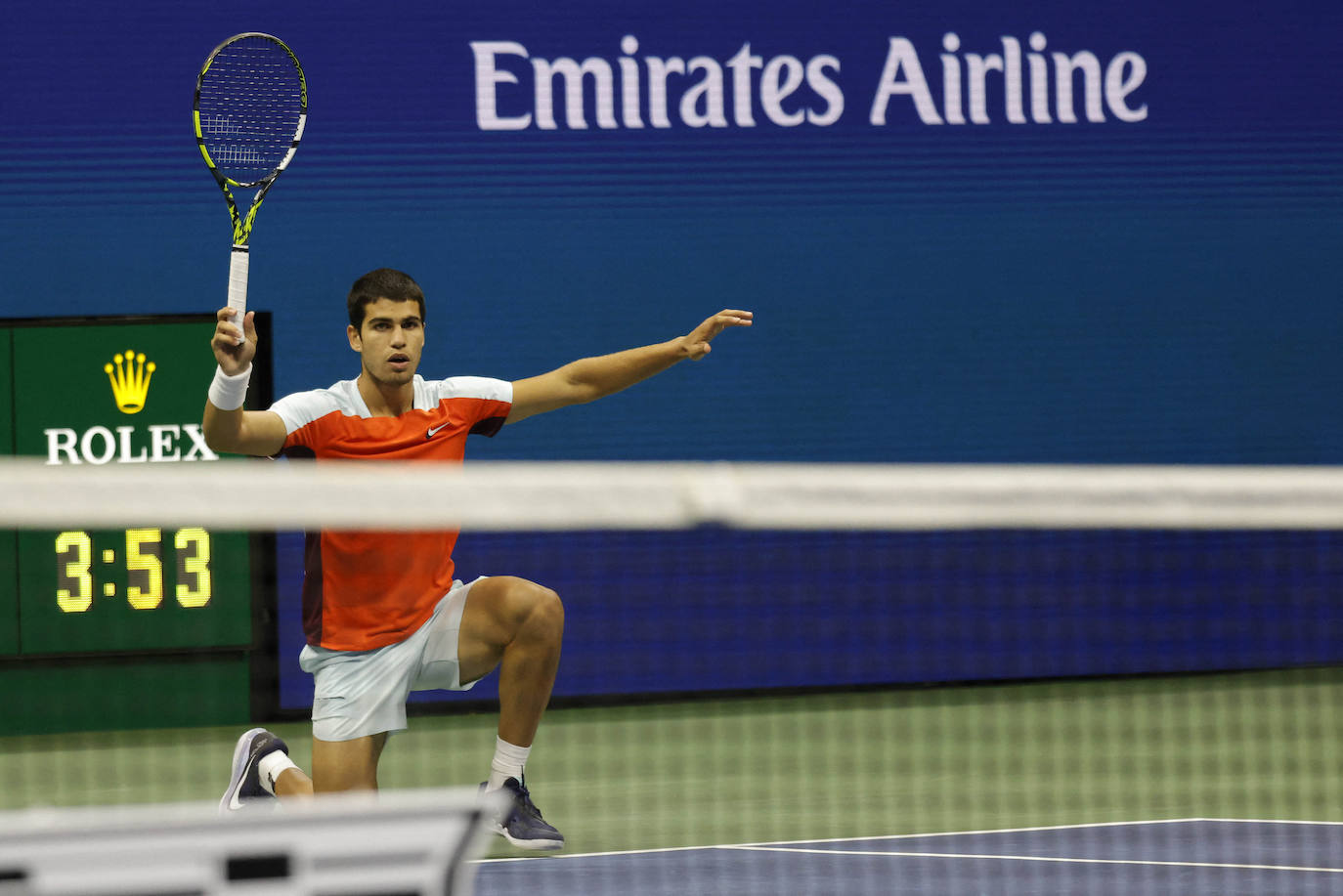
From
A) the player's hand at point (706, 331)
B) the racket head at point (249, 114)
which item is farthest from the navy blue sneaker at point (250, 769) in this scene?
the racket head at point (249, 114)

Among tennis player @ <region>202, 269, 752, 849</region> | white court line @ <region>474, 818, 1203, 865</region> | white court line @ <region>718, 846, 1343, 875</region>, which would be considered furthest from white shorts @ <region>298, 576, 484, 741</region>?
white court line @ <region>718, 846, 1343, 875</region>

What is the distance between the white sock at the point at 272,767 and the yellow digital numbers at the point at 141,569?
244cm

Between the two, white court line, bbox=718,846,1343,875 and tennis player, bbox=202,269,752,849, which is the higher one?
tennis player, bbox=202,269,752,849

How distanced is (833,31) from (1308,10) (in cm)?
215

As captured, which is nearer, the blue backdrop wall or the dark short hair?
the dark short hair

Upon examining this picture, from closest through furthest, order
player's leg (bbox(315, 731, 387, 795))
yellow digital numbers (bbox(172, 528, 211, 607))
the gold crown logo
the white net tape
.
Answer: the white net tape < player's leg (bbox(315, 731, 387, 795)) < yellow digital numbers (bbox(172, 528, 211, 607)) < the gold crown logo

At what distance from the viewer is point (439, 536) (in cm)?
470

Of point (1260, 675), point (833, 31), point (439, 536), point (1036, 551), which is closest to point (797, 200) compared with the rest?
point (833, 31)

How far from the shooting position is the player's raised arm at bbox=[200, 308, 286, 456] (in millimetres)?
4094

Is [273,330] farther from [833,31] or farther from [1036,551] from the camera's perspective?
[1036,551]

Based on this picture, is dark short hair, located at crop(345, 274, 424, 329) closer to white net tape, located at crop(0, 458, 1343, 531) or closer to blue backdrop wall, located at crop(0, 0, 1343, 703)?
white net tape, located at crop(0, 458, 1343, 531)

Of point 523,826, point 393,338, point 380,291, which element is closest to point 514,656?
point 523,826

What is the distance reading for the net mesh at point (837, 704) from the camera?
521cm

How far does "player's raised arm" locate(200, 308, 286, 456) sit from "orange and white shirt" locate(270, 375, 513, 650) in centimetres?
9
